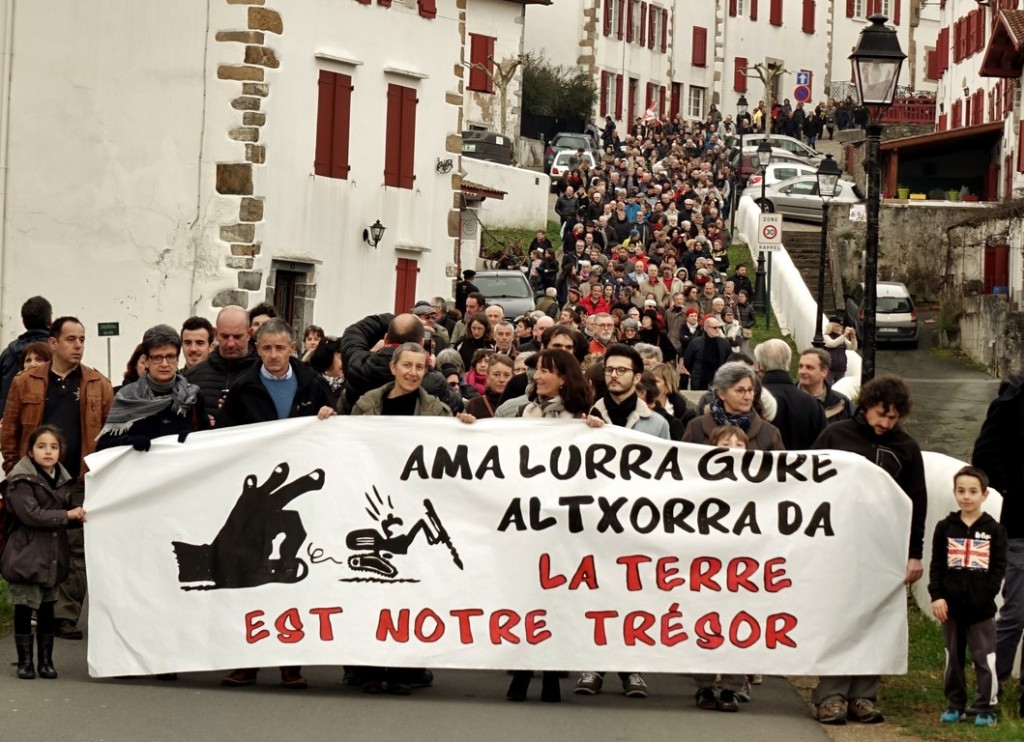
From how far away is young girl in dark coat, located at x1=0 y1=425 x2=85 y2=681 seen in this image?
10555mm

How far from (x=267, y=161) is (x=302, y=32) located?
215 centimetres

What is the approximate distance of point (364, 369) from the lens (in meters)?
11.7

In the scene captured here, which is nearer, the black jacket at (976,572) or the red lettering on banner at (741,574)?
the black jacket at (976,572)

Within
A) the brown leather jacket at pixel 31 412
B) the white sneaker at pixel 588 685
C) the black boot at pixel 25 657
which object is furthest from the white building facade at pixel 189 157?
the white sneaker at pixel 588 685

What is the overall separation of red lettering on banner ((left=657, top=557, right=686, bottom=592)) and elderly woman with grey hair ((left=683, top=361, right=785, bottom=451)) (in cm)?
74

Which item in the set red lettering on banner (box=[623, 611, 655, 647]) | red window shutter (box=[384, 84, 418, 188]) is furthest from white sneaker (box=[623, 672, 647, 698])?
red window shutter (box=[384, 84, 418, 188])

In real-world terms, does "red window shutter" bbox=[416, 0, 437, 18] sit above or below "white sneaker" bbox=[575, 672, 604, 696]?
above

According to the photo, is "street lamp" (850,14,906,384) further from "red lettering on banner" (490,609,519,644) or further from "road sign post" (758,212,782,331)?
"road sign post" (758,212,782,331)

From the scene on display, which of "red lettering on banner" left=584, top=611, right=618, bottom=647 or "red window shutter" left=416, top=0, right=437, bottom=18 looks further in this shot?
"red window shutter" left=416, top=0, right=437, bottom=18

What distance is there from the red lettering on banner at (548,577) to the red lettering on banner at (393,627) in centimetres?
74

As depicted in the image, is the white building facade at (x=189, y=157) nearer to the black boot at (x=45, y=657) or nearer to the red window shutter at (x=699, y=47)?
the black boot at (x=45, y=657)

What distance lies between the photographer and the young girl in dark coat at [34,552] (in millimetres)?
10555

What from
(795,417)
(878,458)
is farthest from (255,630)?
(795,417)

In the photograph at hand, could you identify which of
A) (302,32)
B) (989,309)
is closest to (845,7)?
(989,309)
